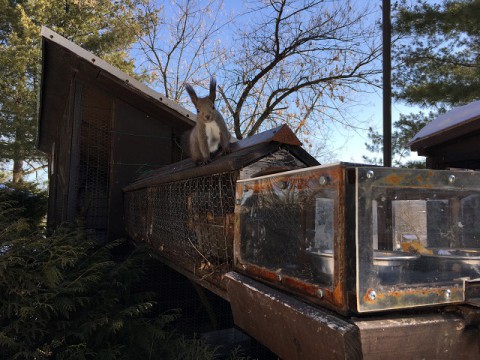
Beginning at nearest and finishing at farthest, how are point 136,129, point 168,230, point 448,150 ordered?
point 168,230 → point 448,150 → point 136,129

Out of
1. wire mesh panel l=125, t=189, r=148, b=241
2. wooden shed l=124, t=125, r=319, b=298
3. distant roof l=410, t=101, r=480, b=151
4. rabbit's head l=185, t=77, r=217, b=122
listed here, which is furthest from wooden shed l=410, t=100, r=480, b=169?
wire mesh panel l=125, t=189, r=148, b=241

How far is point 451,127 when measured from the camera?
14.5ft

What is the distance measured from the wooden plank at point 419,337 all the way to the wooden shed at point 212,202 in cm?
141

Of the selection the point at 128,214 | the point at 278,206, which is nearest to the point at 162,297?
the point at 128,214

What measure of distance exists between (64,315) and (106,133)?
4579 mm

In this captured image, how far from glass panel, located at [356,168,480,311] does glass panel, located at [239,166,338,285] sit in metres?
0.16

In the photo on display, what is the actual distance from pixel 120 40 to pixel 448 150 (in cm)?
1909

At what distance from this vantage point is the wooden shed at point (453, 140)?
4.32 meters

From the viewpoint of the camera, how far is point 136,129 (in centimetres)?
797

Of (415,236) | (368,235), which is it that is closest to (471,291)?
(415,236)

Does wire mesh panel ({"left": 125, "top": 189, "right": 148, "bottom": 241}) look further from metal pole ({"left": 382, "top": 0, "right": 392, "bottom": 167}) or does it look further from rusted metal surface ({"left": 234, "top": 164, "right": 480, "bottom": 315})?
metal pole ({"left": 382, "top": 0, "right": 392, "bottom": 167})

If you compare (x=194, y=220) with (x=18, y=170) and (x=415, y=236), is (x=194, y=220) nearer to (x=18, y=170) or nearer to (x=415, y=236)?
(x=415, y=236)

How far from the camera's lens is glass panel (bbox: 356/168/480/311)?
149 cm

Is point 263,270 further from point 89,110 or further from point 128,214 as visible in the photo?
point 89,110
